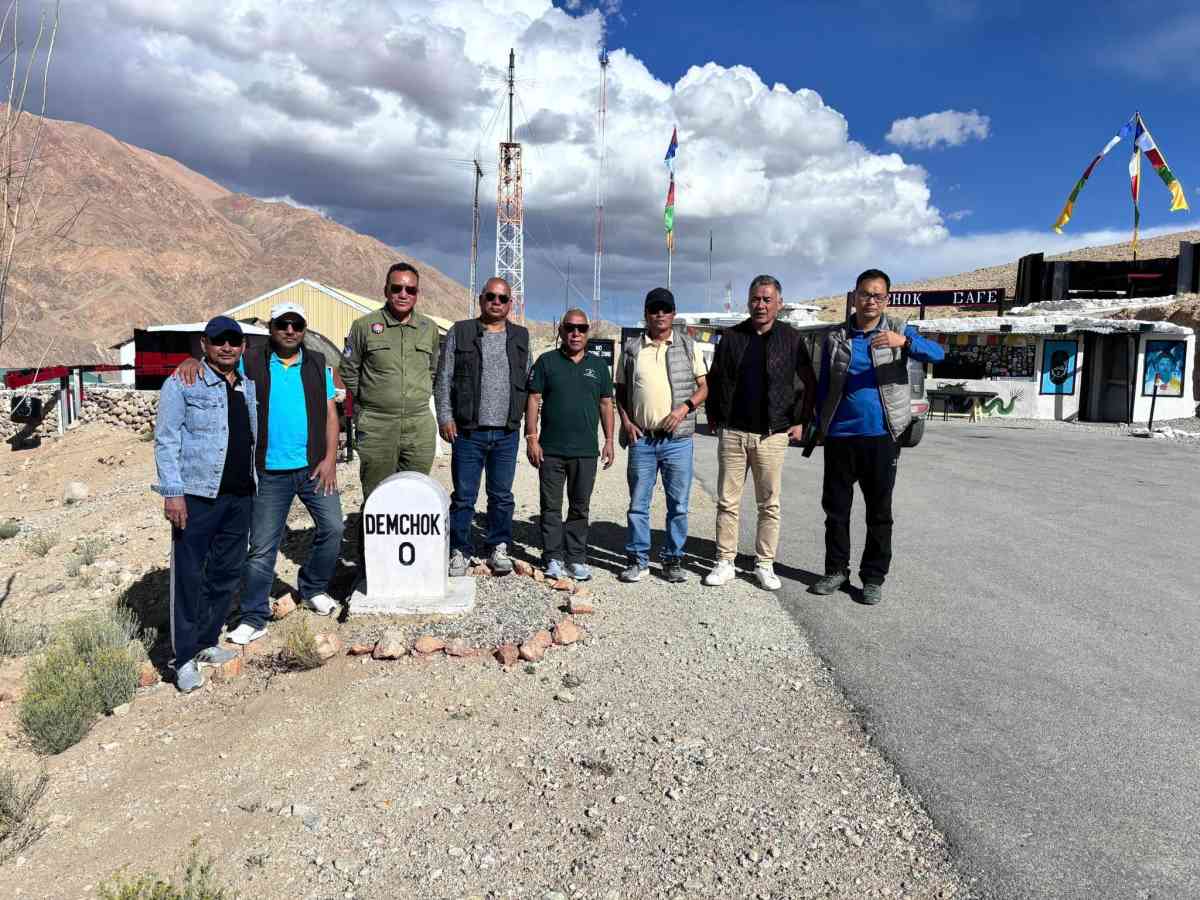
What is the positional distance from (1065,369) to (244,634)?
2389 centimetres

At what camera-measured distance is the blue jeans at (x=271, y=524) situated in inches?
174

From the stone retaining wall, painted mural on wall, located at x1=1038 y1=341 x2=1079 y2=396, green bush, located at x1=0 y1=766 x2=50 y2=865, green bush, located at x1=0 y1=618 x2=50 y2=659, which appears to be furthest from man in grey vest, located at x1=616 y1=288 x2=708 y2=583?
painted mural on wall, located at x1=1038 y1=341 x2=1079 y2=396

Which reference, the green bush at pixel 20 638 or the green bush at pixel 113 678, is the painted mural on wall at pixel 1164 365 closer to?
the green bush at pixel 113 678

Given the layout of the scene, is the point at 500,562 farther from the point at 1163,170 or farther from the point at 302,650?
the point at 1163,170

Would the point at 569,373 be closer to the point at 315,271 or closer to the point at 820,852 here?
the point at 820,852

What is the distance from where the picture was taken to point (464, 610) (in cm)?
482

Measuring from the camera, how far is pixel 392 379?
5004 millimetres

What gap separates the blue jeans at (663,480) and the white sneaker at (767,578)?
0.59 m

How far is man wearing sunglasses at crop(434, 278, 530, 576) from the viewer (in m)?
5.25

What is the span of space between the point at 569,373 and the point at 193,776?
3.25 metres

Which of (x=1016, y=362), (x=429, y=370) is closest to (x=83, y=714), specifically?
(x=429, y=370)

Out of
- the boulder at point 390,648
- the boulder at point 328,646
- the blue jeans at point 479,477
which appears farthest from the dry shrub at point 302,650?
the blue jeans at point 479,477

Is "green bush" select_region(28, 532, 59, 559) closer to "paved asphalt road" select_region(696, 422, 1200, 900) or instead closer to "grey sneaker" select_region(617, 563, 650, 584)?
"grey sneaker" select_region(617, 563, 650, 584)

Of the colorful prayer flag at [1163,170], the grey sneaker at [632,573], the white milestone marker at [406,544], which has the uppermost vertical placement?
the colorful prayer flag at [1163,170]
